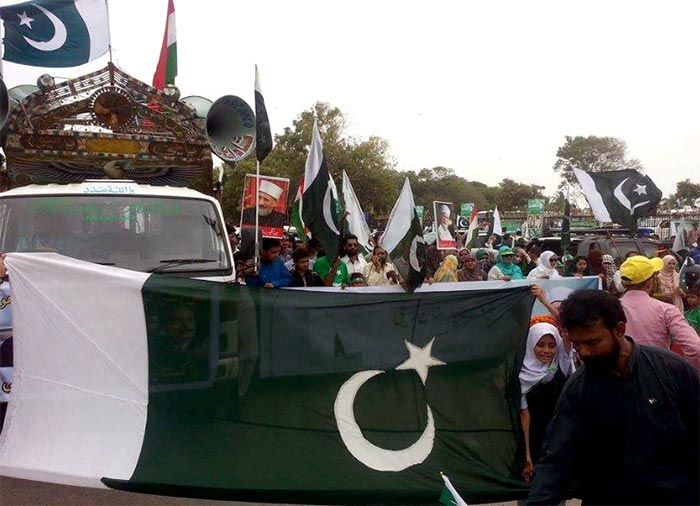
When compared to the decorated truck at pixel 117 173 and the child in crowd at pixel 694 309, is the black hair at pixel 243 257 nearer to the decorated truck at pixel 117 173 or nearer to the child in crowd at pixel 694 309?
the decorated truck at pixel 117 173

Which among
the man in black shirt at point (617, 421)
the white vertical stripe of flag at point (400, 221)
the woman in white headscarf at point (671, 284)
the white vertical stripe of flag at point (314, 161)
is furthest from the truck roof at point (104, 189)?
the woman in white headscarf at point (671, 284)

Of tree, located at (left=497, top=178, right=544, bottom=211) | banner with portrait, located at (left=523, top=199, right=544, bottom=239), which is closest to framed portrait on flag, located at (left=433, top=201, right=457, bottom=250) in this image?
banner with portrait, located at (left=523, top=199, right=544, bottom=239)

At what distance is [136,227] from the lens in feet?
19.2

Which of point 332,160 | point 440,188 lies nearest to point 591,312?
point 332,160

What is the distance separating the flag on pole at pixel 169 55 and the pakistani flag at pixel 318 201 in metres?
5.59

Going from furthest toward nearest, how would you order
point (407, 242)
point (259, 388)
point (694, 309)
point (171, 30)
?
point (171, 30), point (694, 309), point (407, 242), point (259, 388)

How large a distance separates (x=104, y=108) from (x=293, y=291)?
3.45 metres

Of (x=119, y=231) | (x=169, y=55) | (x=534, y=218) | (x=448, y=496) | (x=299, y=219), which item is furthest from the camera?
(x=534, y=218)

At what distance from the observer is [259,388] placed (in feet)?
13.9

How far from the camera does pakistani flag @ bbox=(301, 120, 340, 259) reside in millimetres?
7035

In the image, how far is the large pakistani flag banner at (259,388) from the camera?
392cm

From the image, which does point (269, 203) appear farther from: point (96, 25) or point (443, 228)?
point (443, 228)

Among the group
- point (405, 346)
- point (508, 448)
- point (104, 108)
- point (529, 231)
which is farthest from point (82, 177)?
point (529, 231)

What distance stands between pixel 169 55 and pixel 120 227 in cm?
678
